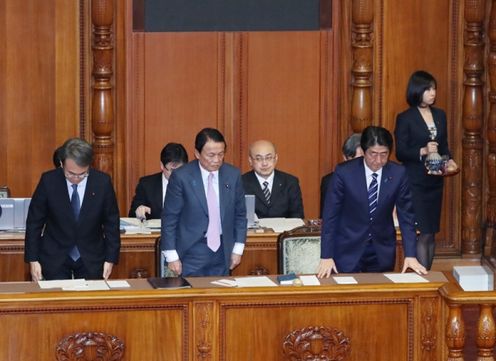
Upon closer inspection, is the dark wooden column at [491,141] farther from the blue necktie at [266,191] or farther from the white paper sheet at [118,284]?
the white paper sheet at [118,284]

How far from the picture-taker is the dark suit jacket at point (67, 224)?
827cm

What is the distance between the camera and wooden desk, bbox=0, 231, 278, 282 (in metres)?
9.11

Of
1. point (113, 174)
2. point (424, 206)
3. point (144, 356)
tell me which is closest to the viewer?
point (144, 356)

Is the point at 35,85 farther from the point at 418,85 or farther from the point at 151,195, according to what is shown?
the point at 418,85

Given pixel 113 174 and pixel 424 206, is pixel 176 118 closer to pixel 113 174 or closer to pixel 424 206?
pixel 113 174

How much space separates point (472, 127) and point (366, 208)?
12.0ft

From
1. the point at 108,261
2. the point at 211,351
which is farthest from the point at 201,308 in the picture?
the point at 108,261

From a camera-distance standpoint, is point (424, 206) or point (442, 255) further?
point (442, 255)

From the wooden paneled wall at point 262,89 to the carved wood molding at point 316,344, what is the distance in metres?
4.40

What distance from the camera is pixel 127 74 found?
1130 centimetres

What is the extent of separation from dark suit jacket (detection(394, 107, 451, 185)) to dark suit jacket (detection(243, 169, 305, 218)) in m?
1.04

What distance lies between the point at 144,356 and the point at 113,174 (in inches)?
174

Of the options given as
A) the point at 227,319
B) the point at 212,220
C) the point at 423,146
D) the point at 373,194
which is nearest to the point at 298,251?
the point at 212,220

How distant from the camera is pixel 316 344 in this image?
23.3 ft
